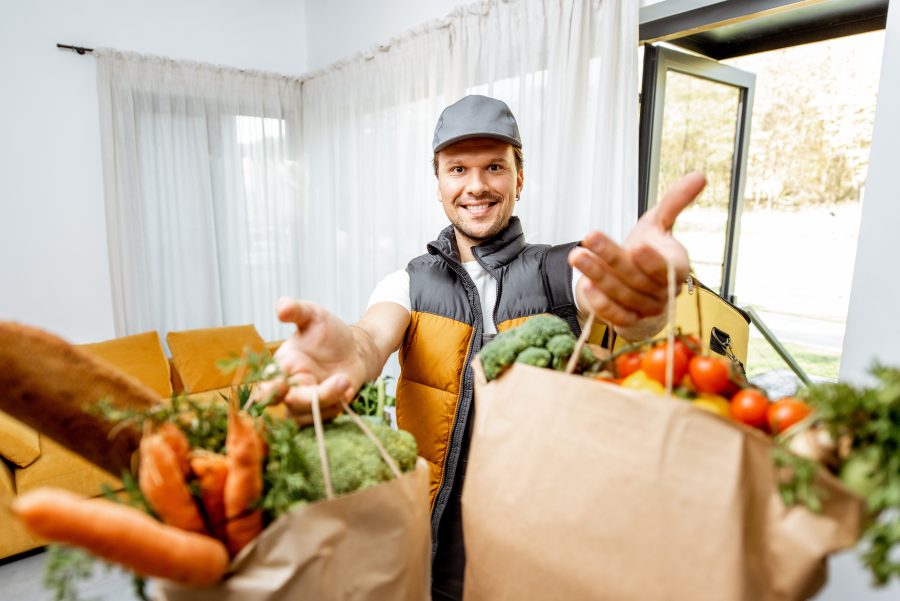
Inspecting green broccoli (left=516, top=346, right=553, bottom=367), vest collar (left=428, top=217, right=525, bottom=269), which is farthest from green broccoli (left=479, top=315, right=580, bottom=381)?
vest collar (left=428, top=217, right=525, bottom=269)

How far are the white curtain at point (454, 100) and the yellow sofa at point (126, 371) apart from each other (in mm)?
891

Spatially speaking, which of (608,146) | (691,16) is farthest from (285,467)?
(691,16)

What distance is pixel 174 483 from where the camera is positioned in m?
0.47

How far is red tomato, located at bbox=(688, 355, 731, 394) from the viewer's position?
1.84 ft

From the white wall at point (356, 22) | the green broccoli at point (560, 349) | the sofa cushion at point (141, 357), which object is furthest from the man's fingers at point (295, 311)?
the sofa cushion at point (141, 357)

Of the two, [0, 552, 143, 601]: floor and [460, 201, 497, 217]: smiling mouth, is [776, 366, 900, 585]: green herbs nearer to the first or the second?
[460, 201, 497, 217]: smiling mouth

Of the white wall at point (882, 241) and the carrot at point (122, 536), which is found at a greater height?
the white wall at point (882, 241)

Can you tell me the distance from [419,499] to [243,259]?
356 cm

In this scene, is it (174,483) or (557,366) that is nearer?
(174,483)

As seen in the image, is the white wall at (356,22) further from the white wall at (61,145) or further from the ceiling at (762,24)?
the ceiling at (762,24)

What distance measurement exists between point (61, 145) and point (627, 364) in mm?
3694

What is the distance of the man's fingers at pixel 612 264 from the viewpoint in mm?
656

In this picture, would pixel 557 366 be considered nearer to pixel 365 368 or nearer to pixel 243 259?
pixel 365 368

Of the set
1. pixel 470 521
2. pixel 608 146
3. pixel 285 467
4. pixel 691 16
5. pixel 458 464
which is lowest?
pixel 458 464
